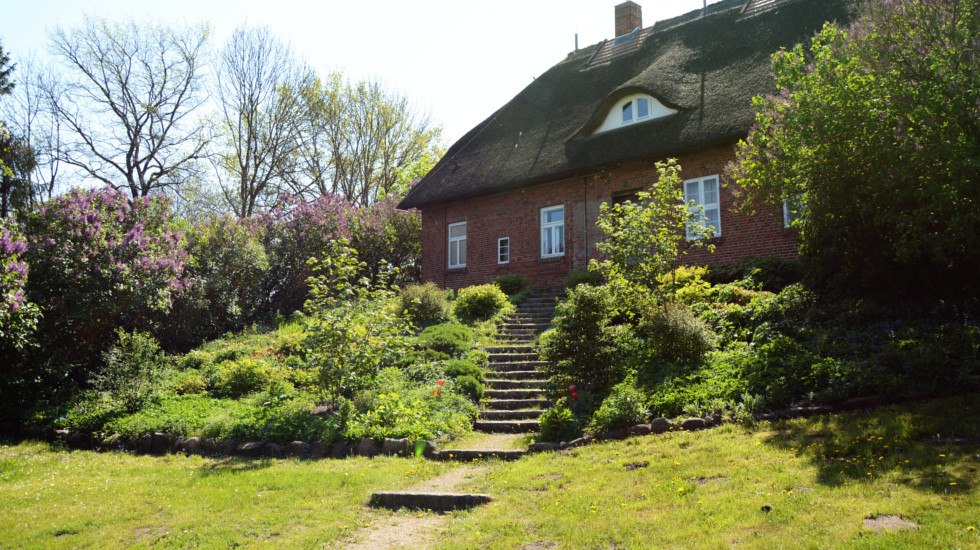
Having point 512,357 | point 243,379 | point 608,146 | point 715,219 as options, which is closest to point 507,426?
point 512,357

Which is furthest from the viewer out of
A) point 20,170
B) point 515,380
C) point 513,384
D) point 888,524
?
point 20,170

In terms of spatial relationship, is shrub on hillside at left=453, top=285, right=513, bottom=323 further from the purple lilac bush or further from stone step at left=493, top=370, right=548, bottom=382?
the purple lilac bush

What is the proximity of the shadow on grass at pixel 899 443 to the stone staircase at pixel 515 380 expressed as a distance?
4202 mm

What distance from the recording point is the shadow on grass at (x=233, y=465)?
30.3ft

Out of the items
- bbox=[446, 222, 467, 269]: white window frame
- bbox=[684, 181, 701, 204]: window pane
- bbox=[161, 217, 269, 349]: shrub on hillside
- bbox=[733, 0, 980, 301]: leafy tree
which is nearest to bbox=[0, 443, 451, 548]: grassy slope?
bbox=[733, 0, 980, 301]: leafy tree

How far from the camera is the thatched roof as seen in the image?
1756 cm

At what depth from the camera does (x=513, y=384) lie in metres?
12.6

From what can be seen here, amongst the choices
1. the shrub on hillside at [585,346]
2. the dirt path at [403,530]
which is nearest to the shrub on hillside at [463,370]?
the shrub on hillside at [585,346]

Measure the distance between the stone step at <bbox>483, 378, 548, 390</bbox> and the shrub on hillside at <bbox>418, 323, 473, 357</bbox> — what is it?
4.72 feet

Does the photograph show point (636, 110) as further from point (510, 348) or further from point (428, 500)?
point (428, 500)

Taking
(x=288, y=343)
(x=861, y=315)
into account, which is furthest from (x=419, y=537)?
(x=288, y=343)

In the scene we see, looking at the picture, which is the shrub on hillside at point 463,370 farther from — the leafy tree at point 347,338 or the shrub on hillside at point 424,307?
the shrub on hillside at point 424,307

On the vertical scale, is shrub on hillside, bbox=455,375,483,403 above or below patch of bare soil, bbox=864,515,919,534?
above

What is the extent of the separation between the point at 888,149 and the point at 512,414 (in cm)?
666
